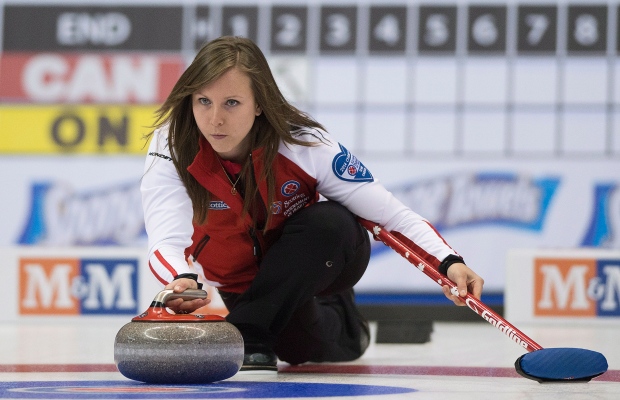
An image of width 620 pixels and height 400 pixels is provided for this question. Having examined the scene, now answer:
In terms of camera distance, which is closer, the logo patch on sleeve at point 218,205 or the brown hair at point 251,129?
the brown hair at point 251,129

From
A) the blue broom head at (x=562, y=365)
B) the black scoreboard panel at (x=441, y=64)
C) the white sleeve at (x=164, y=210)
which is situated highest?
the black scoreboard panel at (x=441, y=64)

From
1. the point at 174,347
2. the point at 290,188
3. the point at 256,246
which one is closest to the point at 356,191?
the point at 290,188

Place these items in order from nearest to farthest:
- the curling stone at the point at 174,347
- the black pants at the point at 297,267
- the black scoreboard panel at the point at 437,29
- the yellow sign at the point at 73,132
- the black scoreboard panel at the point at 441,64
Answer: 1. the curling stone at the point at 174,347
2. the black pants at the point at 297,267
3. the black scoreboard panel at the point at 441,64
4. the black scoreboard panel at the point at 437,29
5. the yellow sign at the point at 73,132

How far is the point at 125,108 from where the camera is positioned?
6.69m

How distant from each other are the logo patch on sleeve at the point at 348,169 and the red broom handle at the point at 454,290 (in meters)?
0.12

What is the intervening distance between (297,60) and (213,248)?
4.03 meters

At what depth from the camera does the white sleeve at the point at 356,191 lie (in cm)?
255

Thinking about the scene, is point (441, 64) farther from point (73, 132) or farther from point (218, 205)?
point (218, 205)

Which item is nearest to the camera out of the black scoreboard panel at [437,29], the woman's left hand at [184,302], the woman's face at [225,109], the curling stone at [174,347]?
the curling stone at [174,347]

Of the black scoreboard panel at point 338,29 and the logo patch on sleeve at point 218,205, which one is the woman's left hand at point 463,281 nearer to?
the logo patch on sleeve at point 218,205

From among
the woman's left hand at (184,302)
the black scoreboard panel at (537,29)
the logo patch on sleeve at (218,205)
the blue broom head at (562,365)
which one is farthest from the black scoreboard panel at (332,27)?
the woman's left hand at (184,302)

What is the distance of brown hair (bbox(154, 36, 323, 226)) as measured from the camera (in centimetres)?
240

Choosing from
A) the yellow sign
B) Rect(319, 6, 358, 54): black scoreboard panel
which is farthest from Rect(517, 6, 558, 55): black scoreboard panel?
the yellow sign

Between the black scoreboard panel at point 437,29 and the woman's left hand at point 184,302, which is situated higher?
the black scoreboard panel at point 437,29
